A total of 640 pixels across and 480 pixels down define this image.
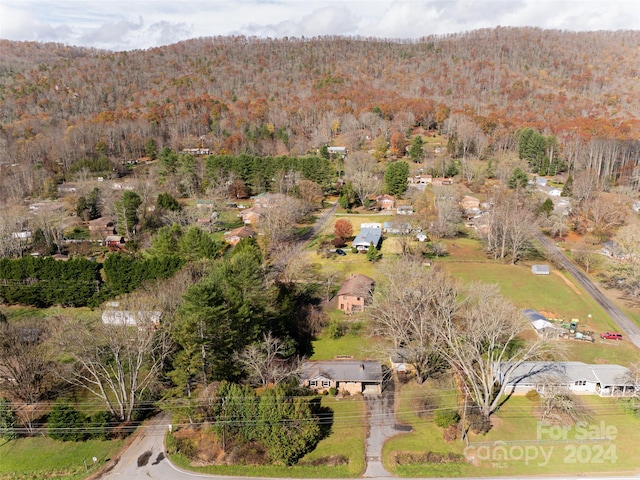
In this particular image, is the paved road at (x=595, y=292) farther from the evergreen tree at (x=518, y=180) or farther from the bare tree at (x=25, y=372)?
the bare tree at (x=25, y=372)

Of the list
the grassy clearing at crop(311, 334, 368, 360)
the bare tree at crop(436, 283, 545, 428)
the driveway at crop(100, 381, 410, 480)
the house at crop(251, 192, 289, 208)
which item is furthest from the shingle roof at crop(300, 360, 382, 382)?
the house at crop(251, 192, 289, 208)

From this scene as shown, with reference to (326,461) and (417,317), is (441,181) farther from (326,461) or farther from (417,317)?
(326,461)

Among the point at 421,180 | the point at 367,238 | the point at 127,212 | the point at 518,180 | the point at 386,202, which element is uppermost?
the point at 127,212

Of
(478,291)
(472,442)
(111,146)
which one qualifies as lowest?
(472,442)

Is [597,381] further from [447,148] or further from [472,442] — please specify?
[447,148]

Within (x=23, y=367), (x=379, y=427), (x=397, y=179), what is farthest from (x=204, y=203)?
(x=379, y=427)

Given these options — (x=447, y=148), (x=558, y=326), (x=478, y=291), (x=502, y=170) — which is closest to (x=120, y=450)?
(x=478, y=291)

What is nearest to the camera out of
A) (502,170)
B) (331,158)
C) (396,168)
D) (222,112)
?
(396,168)
